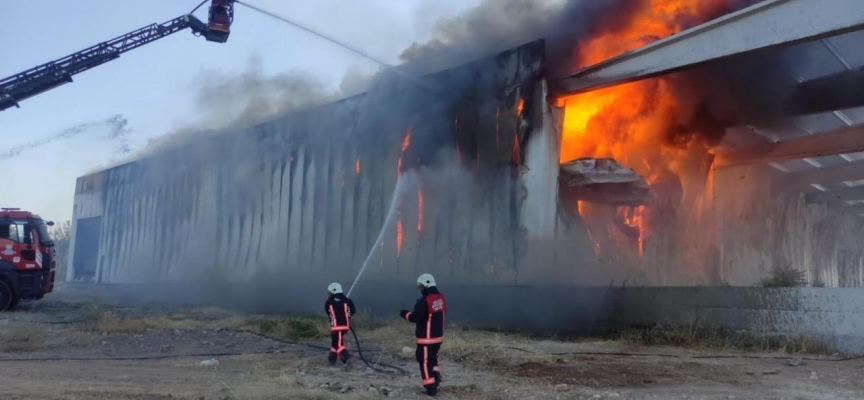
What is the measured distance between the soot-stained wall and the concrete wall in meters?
2.45

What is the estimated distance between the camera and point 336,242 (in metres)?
18.1

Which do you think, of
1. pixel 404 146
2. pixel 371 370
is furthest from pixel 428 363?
pixel 404 146

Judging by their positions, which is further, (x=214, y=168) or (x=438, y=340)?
(x=214, y=168)

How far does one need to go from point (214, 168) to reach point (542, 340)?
1522cm

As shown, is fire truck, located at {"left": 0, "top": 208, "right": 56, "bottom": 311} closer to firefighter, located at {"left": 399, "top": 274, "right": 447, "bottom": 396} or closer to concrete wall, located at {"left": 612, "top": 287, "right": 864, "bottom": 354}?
firefighter, located at {"left": 399, "top": 274, "right": 447, "bottom": 396}

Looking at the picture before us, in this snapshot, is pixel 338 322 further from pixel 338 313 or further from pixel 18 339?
pixel 18 339

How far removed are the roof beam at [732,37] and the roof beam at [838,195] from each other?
1342 centimetres

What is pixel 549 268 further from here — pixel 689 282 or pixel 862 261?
pixel 862 261

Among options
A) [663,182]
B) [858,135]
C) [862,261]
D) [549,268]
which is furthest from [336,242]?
[862,261]

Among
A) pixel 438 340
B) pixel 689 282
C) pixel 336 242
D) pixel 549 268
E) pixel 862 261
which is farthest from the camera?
pixel 862 261

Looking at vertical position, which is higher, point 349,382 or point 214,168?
point 214,168

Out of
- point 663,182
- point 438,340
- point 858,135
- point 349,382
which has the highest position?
point 858,135

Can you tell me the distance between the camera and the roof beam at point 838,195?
22297mm

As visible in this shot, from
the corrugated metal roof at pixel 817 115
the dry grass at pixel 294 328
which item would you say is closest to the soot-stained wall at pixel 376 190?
the dry grass at pixel 294 328
